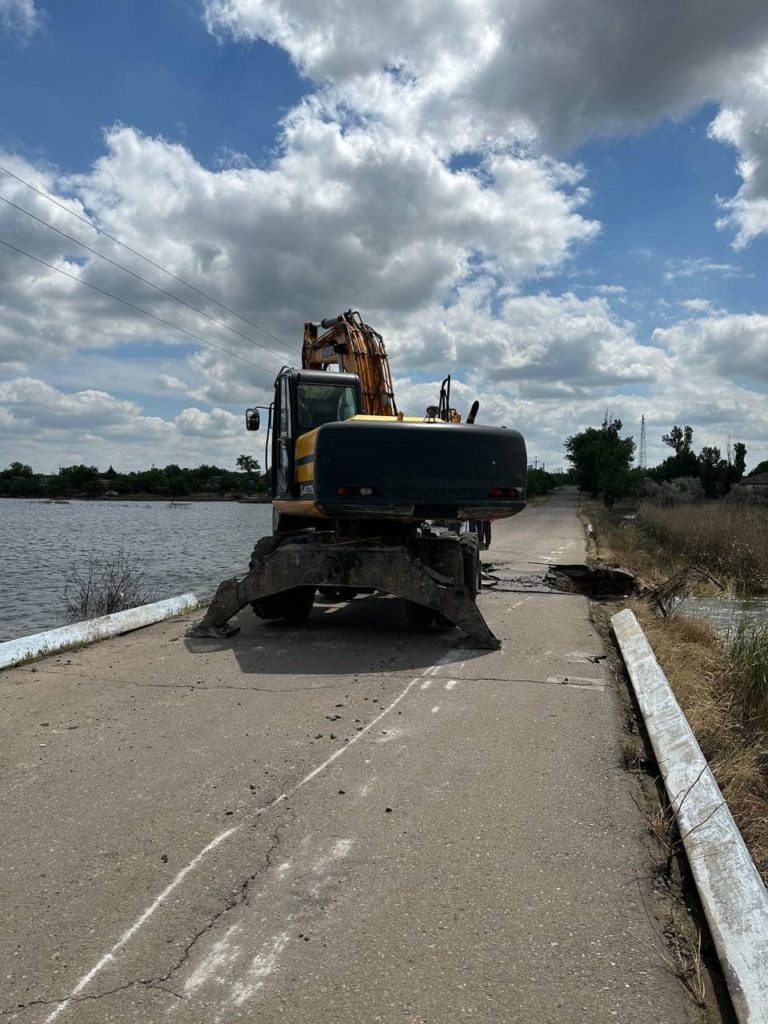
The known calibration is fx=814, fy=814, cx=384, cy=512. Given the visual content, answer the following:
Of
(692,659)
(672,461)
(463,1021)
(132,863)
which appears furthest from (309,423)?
(672,461)

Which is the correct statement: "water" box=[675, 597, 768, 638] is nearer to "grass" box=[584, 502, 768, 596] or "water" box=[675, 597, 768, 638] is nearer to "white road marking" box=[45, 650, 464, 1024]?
"grass" box=[584, 502, 768, 596]

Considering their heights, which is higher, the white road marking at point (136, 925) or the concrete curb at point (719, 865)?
the concrete curb at point (719, 865)

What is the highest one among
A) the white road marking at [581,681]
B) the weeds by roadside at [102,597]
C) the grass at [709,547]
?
the grass at [709,547]

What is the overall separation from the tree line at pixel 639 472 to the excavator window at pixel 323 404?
4511 centimetres

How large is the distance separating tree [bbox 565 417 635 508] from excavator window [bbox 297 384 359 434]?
59635 mm

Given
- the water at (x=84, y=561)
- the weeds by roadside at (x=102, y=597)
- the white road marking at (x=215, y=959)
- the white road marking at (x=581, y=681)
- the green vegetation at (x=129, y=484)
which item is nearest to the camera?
the white road marking at (x=215, y=959)

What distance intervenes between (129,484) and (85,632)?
110481 mm

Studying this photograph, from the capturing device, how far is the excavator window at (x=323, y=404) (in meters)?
10.6

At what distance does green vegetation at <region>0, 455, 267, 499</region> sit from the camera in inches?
4498

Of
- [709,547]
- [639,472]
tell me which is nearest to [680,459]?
[639,472]

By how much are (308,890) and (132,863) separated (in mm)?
859

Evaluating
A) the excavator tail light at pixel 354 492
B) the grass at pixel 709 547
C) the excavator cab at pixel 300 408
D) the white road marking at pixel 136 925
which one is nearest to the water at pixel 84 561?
the excavator cab at pixel 300 408

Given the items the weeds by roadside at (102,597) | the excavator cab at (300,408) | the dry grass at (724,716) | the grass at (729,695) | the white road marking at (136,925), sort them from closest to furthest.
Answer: the white road marking at (136,925)
the dry grass at (724,716)
the grass at (729,695)
the excavator cab at (300,408)
the weeds by roadside at (102,597)

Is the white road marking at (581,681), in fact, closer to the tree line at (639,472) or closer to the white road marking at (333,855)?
the white road marking at (333,855)
